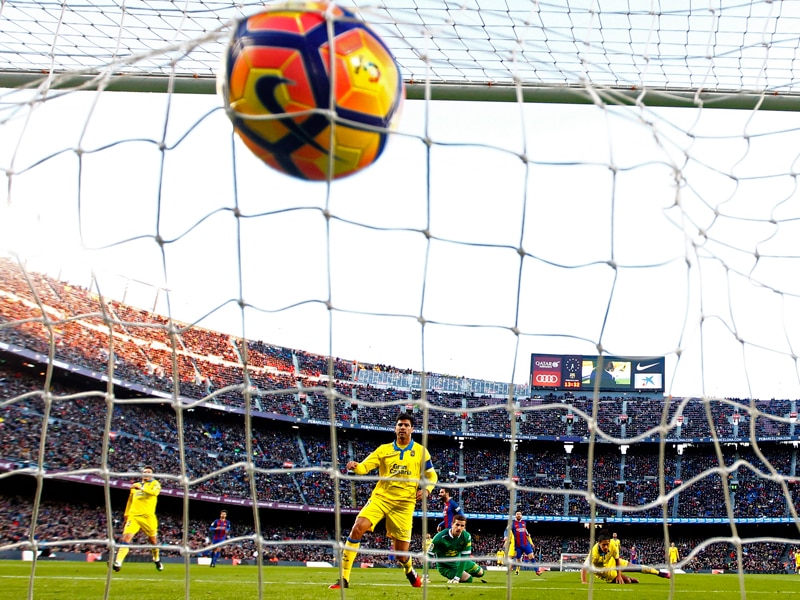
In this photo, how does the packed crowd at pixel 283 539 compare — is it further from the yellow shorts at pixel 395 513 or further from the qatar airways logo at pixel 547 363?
the yellow shorts at pixel 395 513

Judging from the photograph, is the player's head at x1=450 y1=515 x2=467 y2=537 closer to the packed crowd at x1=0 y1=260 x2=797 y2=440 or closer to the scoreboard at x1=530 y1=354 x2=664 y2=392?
the packed crowd at x1=0 y1=260 x2=797 y2=440

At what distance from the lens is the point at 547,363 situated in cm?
3594

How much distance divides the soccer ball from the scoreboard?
31.9 m

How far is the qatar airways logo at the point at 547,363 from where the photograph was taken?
35875 millimetres

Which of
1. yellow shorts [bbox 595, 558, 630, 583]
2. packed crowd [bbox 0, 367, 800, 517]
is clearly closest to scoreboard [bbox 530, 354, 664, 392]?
packed crowd [bbox 0, 367, 800, 517]

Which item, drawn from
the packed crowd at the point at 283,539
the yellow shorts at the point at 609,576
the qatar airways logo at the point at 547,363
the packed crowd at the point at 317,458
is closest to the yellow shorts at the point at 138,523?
the yellow shorts at the point at 609,576

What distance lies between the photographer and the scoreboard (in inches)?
1347

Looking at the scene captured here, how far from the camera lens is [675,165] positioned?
3.57 m

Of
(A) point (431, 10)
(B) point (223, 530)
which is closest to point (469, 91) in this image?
(A) point (431, 10)

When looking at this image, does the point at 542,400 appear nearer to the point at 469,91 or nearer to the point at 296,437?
the point at 296,437

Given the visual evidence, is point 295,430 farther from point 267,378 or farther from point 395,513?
point 395,513

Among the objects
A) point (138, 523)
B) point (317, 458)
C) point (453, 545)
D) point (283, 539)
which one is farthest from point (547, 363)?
point (453, 545)

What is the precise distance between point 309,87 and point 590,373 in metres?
33.9

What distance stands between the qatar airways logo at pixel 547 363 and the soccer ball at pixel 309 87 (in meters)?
33.6
